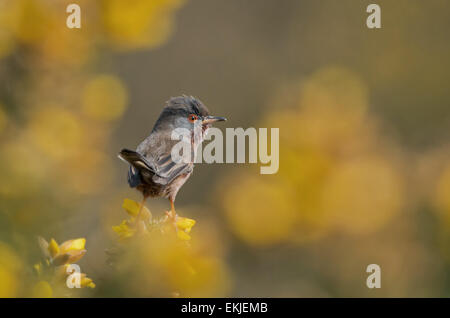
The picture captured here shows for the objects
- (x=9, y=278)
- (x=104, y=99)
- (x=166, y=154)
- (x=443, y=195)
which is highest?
(x=104, y=99)

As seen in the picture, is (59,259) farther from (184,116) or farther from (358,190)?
A: (358,190)

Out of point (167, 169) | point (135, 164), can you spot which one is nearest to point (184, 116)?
point (167, 169)

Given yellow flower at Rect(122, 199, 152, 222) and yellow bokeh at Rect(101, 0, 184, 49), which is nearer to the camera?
yellow flower at Rect(122, 199, 152, 222)
